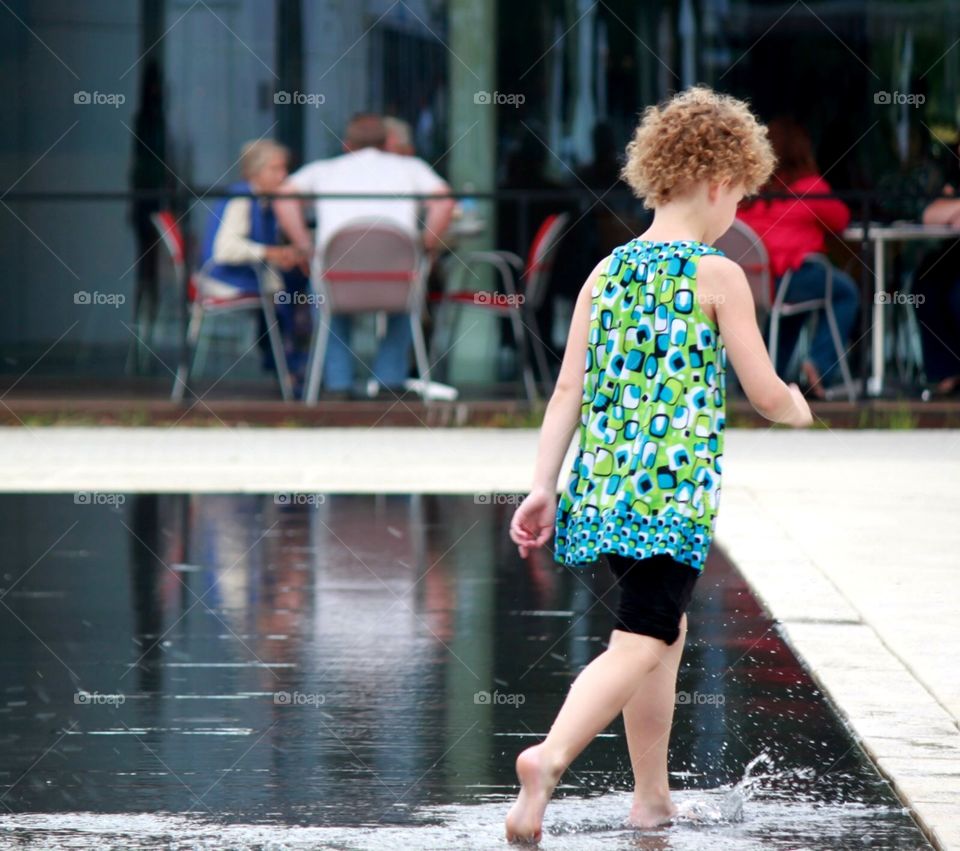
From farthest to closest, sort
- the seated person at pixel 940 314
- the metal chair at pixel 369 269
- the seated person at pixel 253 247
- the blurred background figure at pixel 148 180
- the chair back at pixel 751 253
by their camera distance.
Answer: the blurred background figure at pixel 148 180 < the seated person at pixel 940 314 < the seated person at pixel 253 247 < the metal chair at pixel 369 269 < the chair back at pixel 751 253

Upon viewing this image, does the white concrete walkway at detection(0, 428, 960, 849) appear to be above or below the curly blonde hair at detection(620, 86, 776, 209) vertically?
below

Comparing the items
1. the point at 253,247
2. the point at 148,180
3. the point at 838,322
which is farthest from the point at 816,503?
the point at 148,180

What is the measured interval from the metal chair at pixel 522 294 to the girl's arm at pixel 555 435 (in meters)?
9.14

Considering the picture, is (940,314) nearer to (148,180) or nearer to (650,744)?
(148,180)

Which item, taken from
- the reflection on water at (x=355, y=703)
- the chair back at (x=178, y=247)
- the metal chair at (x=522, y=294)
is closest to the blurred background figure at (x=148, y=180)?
the chair back at (x=178, y=247)

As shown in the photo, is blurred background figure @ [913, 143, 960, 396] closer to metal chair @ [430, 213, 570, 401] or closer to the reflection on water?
metal chair @ [430, 213, 570, 401]

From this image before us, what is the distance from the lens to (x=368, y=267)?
1342cm

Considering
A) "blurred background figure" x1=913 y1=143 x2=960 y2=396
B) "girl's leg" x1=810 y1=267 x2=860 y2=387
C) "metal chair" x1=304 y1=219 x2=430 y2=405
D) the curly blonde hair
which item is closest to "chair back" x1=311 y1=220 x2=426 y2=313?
"metal chair" x1=304 y1=219 x2=430 y2=405

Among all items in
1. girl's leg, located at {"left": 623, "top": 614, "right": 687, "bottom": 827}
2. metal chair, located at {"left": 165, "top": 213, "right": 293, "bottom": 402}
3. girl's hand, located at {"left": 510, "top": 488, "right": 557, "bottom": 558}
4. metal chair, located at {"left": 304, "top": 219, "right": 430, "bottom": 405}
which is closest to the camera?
girl's hand, located at {"left": 510, "top": 488, "right": 557, "bottom": 558}

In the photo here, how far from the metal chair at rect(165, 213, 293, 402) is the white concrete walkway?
2.06ft

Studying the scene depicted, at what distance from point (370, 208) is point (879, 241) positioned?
346cm

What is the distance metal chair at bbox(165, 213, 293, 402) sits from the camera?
13938 millimetres

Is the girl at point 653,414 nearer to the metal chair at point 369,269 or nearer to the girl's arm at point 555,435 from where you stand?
the girl's arm at point 555,435

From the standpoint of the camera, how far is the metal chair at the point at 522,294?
45.4 ft
